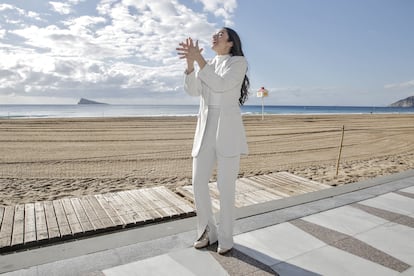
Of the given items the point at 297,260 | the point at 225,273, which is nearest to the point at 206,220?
the point at 225,273

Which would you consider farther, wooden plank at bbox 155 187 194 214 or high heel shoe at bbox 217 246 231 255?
wooden plank at bbox 155 187 194 214

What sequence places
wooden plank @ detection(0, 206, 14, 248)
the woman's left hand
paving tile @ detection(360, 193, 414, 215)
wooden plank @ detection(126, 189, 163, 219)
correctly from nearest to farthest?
the woman's left hand < wooden plank @ detection(0, 206, 14, 248) < wooden plank @ detection(126, 189, 163, 219) < paving tile @ detection(360, 193, 414, 215)

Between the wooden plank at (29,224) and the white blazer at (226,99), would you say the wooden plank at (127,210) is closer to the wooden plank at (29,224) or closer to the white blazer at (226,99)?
the wooden plank at (29,224)

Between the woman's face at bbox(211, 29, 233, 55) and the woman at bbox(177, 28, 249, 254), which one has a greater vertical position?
the woman's face at bbox(211, 29, 233, 55)

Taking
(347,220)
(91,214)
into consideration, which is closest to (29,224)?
(91,214)

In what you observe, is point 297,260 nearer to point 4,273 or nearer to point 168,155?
point 4,273

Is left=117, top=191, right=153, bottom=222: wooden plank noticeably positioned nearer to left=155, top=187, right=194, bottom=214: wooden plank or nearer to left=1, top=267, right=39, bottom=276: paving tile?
left=155, top=187, right=194, bottom=214: wooden plank

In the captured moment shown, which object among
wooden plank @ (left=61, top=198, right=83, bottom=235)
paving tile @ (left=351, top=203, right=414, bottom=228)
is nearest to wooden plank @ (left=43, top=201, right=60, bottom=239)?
wooden plank @ (left=61, top=198, right=83, bottom=235)

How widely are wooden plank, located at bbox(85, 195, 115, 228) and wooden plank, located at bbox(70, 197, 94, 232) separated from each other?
12 cm

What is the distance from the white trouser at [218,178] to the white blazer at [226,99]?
48mm

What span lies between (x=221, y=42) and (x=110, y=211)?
2.29 metres

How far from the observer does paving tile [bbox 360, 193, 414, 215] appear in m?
3.58

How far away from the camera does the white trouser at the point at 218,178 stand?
230 cm

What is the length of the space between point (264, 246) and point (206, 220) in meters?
0.58
